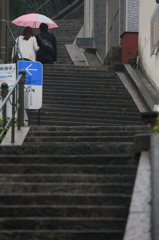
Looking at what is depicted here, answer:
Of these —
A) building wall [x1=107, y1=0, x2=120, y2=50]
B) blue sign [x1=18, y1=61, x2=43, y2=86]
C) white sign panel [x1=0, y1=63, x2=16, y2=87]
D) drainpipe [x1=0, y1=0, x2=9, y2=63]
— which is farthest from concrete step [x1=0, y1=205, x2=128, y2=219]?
building wall [x1=107, y1=0, x2=120, y2=50]

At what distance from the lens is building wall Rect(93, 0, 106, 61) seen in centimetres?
2550

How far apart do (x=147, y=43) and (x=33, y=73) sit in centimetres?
538

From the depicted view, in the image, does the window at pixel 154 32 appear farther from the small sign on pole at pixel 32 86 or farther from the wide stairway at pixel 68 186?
the wide stairway at pixel 68 186

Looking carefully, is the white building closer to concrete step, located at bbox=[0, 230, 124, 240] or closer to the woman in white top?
the woman in white top

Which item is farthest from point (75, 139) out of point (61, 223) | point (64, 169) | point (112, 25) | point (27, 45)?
point (112, 25)

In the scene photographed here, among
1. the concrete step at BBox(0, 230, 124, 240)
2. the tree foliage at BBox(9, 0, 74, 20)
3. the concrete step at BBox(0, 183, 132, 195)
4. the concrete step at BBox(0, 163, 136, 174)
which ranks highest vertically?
the tree foliage at BBox(9, 0, 74, 20)

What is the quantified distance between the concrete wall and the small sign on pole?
392 centimetres

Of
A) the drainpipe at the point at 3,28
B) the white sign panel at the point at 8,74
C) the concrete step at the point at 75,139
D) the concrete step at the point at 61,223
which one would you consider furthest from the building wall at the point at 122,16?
the concrete step at the point at 61,223

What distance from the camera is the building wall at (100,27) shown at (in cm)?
2550

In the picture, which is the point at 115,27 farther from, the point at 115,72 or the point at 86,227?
the point at 86,227

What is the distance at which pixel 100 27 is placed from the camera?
1041 inches

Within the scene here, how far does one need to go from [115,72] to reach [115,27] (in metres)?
5.98

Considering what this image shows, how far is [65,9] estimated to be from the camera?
Answer: 34.7 metres

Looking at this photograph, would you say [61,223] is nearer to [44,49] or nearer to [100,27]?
[44,49]
